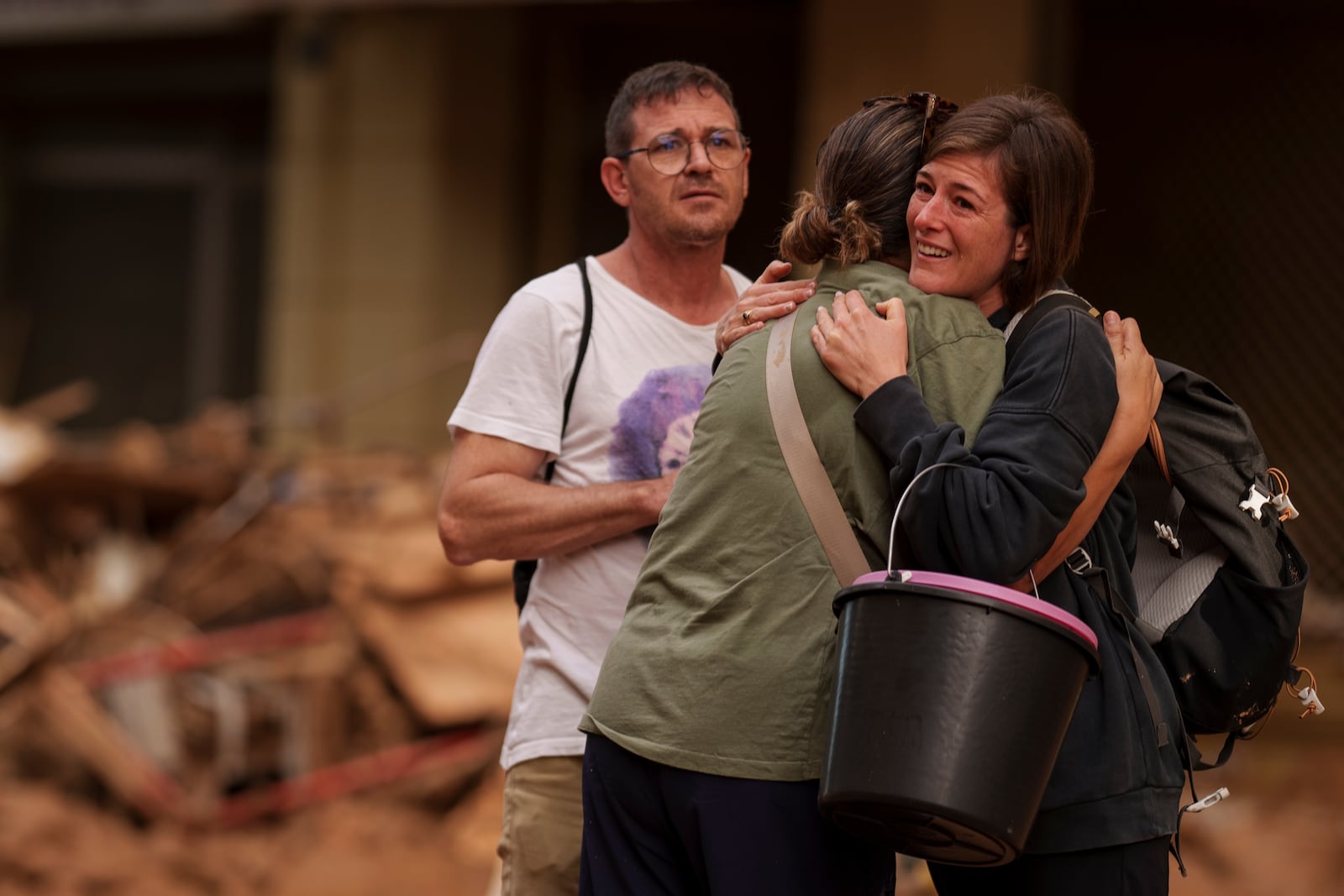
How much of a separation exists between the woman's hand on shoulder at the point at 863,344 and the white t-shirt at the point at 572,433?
0.84 m

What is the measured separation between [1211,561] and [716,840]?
0.84 m

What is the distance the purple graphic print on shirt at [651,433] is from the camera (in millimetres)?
2904

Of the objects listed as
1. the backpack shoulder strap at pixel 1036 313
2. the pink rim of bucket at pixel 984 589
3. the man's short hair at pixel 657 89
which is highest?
the man's short hair at pixel 657 89

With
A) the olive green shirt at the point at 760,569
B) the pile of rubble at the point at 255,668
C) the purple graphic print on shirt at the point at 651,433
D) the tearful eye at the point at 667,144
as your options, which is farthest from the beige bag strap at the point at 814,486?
the pile of rubble at the point at 255,668

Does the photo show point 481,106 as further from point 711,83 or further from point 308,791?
point 711,83

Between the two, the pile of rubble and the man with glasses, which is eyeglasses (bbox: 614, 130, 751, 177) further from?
the pile of rubble

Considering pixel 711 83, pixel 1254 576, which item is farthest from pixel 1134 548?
pixel 711 83

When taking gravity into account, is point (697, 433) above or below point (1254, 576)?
above

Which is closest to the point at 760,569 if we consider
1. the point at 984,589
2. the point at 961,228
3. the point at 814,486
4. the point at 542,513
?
the point at 814,486

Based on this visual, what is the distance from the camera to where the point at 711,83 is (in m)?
3.13

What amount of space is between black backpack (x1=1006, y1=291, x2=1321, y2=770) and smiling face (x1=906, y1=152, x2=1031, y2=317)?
9 centimetres

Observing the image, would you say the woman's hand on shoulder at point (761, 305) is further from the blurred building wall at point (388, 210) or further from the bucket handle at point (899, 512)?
the blurred building wall at point (388, 210)

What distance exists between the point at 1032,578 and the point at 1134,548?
1.15 ft

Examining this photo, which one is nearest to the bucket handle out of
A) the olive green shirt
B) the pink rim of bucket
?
the pink rim of bucket
